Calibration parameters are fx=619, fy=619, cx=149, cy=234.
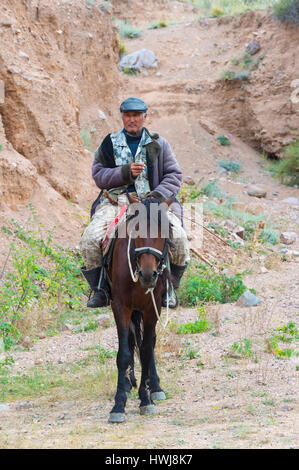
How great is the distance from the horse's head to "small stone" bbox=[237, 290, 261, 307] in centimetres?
378

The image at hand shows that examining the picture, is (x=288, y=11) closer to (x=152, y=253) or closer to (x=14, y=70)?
(x=14, y=70)

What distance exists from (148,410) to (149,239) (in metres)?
1.52

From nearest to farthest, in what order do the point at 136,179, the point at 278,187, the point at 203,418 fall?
the point at 203,418 → the point at 136,179 → the point at 278,187

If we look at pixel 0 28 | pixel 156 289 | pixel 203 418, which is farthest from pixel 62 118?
pixel 203 418

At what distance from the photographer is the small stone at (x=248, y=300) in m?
8.74

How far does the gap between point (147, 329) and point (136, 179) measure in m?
1.40

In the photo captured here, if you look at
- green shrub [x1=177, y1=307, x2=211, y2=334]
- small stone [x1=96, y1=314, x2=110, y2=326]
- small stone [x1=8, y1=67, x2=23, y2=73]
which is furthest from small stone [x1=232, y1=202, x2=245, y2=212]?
green shrub [x1=177, y1=307, x2=211, y2=334]

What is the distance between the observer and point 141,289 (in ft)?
17.2

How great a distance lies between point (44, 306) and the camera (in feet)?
28.2

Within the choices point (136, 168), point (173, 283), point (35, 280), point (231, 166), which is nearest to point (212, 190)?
point (231, 166)

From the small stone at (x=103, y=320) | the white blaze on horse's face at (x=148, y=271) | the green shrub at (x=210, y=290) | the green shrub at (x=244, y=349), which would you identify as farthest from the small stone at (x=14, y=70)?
the white blaze on horse's face at (x=148, y=271)

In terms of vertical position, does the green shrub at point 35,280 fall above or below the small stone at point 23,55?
below

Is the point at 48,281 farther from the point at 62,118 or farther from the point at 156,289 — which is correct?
the point at 62,118

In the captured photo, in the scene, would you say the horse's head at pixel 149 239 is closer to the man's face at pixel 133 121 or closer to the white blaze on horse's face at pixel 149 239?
the white blaze on horse's face at pixel 149 239
